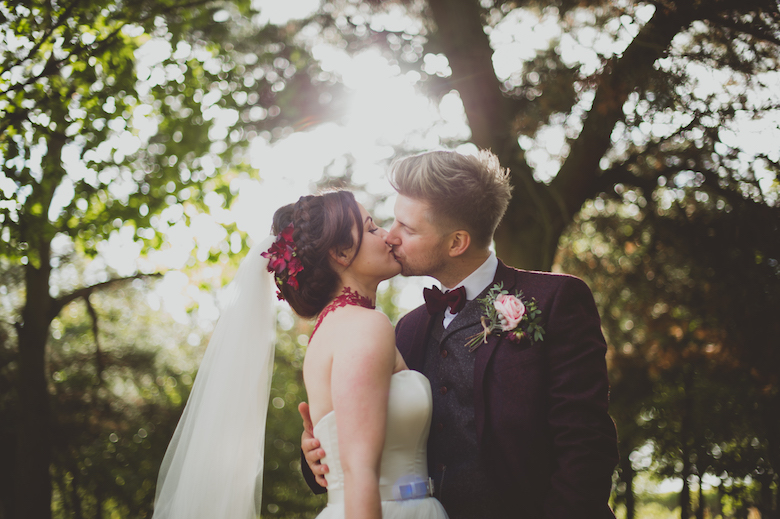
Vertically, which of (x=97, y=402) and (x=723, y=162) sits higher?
(x=723, y=162)

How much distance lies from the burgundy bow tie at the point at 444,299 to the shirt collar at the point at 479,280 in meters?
Result: 0.06

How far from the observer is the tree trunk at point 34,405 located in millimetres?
6742

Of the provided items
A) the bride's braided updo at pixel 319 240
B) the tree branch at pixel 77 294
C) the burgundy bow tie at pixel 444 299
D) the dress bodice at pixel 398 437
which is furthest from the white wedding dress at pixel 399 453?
the tree branch at pixel 77 294

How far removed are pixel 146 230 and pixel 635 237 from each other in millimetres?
6000

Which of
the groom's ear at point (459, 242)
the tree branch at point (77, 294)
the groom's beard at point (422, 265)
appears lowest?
the groom's beard at point (422, 265)

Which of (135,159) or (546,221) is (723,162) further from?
(135,159)

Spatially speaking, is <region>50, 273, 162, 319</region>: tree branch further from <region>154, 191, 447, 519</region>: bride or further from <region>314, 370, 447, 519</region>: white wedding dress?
<region>314, 370, 447, 519</region>: white wedding dress

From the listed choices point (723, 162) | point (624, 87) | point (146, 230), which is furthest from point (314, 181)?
point (723, 162)

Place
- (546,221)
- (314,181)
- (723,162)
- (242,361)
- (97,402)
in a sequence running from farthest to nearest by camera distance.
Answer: (97,402) → (314,181) → (546,221) → (723,162) → (242,361)

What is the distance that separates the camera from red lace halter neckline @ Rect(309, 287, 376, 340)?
266cm

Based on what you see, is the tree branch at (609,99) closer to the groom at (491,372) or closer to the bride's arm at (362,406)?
the groom at (491,372)

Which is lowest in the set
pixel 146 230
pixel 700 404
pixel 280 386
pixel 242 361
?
pixel 700 404

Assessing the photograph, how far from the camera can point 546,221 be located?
520 centimetres

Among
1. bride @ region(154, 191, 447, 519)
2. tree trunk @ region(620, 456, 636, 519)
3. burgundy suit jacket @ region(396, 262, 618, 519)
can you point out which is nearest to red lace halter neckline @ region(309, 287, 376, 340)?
bride @ region(154, 191, 447, 519)
